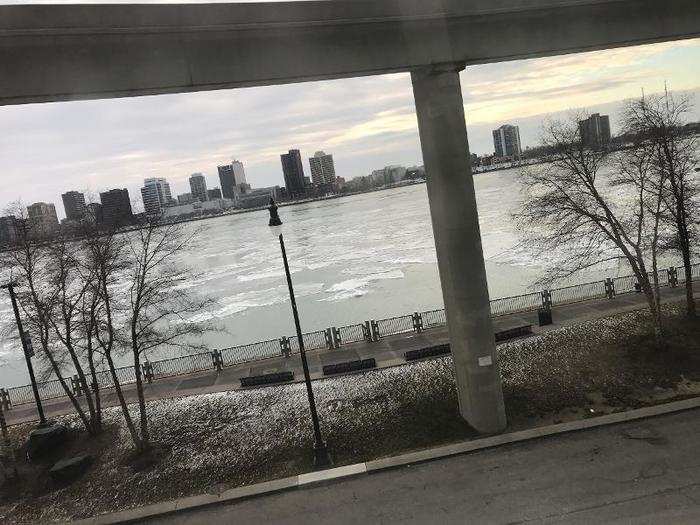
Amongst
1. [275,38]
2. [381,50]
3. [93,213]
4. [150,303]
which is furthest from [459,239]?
[93,213]

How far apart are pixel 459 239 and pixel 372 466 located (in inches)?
187

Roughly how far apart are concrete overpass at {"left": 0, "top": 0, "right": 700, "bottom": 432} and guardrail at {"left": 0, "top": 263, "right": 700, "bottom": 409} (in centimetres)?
893

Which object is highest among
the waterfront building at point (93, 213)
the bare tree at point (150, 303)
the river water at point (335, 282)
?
the waterfront building at point (93, 213)

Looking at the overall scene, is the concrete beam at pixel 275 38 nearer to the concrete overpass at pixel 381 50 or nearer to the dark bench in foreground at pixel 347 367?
the concrete overpass at pixel 381 50

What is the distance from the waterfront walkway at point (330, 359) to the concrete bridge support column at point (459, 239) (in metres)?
5.22

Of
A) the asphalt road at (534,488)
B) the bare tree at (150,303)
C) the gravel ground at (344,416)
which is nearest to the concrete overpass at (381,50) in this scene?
the asphalt road at (534,488)

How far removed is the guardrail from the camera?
19.3 metres

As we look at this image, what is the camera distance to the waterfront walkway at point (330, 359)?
16.9 metres

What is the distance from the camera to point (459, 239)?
1054 centimetres

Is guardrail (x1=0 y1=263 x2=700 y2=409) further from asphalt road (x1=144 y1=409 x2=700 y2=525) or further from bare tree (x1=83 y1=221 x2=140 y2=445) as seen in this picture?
asphalt road (x1=144 y1=409 x2=700 y2=525)

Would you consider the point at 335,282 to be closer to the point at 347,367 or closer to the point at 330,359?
the point at 330,359

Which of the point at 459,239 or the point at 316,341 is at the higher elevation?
the point at 459,239

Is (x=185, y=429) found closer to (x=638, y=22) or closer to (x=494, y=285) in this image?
(x=638, y=22)

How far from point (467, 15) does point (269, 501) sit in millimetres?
9830
